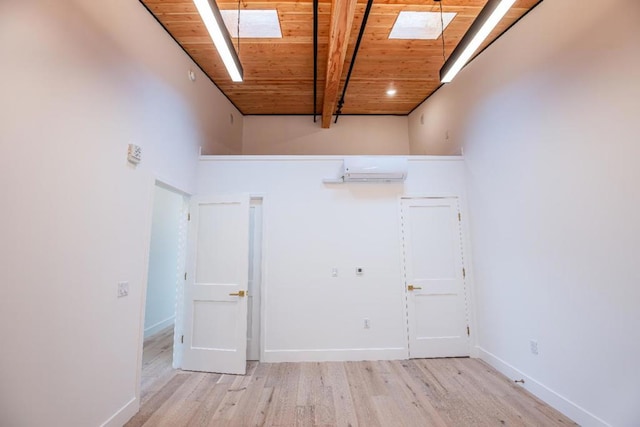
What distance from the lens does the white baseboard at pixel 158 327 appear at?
15.0 ft

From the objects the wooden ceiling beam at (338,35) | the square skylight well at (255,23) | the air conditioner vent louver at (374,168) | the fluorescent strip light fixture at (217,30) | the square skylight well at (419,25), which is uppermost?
the square skylight well at (419,25)

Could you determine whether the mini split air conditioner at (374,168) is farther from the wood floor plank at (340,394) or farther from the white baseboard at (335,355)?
the wood floor plank at (340,394)

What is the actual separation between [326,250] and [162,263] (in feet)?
10.9

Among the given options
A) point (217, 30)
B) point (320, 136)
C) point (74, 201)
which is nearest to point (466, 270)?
point (320, 136)

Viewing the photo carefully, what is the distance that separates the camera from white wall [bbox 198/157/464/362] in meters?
3.64

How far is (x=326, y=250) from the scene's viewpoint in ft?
12.4

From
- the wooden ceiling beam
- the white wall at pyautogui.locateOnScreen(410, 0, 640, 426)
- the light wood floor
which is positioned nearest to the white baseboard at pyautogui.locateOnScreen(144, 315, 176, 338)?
the light wood floor

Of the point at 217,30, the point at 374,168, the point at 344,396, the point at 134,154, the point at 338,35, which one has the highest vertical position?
the point at 338,35

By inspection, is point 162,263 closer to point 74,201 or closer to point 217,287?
point 217,287

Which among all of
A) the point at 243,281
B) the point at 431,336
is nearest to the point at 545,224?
the point at 431,336

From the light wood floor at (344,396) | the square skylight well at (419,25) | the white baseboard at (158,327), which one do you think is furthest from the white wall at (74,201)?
the square skylight well at (419,25)

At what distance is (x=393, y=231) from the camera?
384 centimetres

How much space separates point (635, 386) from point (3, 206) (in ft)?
13.8

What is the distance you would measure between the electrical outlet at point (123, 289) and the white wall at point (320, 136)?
366cm
